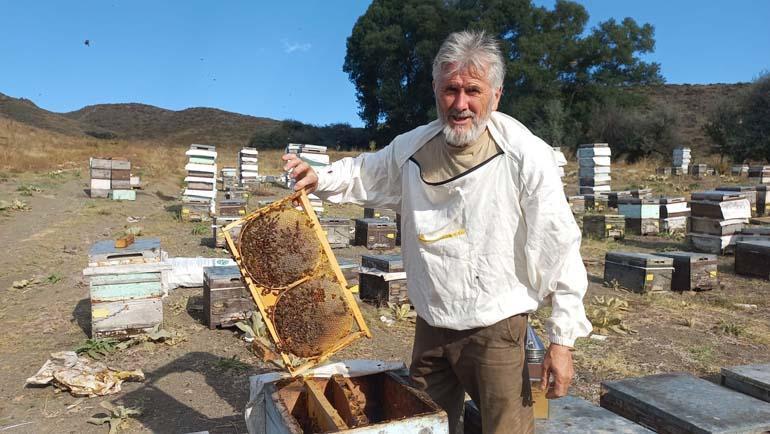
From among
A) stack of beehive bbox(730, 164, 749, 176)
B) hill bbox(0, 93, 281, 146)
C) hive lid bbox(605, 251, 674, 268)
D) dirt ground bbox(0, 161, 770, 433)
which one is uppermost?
hill bbox(0, 93, 281, 146)

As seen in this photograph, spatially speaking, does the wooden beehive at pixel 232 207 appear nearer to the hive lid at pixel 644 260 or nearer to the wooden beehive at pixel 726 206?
the hive lid at pixel 644 260

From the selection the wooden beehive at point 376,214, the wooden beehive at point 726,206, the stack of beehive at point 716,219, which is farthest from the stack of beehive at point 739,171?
the wooden beehive at point 376,214

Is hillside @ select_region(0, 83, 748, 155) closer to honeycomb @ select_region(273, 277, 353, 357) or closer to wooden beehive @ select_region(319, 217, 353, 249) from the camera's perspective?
wooden beehive @ select_region(319, 217, 353, 249)

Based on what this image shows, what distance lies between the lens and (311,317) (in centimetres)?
229

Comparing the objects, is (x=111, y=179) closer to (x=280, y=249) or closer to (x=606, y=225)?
(x=606, y=225)

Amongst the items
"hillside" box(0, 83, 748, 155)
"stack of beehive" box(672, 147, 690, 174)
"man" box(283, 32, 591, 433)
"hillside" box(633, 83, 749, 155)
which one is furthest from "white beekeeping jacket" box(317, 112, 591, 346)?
"hillside" box(633, 83, 749, 155)

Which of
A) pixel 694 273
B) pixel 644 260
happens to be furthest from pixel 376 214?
pixel 694 273

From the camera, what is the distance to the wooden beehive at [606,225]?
1105 centimetres

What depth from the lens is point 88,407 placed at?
146 inches

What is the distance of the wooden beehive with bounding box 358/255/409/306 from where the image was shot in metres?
6.00

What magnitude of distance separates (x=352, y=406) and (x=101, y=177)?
1673 cm

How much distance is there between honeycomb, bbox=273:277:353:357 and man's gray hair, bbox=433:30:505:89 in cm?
104

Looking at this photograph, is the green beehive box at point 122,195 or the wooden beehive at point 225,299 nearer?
the wooden beehive at point 225,299

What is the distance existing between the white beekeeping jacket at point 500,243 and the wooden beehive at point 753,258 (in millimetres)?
7480
